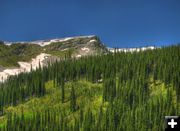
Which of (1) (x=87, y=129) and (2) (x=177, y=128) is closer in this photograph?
(2) (x=177, y=128)

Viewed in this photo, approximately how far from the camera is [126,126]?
646 feet

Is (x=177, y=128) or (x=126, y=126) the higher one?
(x=177, y=128)

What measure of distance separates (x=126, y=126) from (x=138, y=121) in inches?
252

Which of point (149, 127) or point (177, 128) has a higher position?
point (177, 128)

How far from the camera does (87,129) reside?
19988 cm

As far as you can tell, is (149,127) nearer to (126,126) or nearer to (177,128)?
(126,126)

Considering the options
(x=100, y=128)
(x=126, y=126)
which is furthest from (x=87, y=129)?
(x=126, y=126)

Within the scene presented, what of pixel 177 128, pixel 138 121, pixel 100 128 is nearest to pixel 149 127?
pixel 138 121

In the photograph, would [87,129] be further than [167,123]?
Yes

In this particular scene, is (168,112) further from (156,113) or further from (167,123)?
(167,123)

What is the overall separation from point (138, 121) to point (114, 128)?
1179 cm

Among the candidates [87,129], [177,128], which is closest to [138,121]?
[87,129]

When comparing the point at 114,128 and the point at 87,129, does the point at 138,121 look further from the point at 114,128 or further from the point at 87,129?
the point at 87,129

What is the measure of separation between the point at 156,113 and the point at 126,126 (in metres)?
15.6
